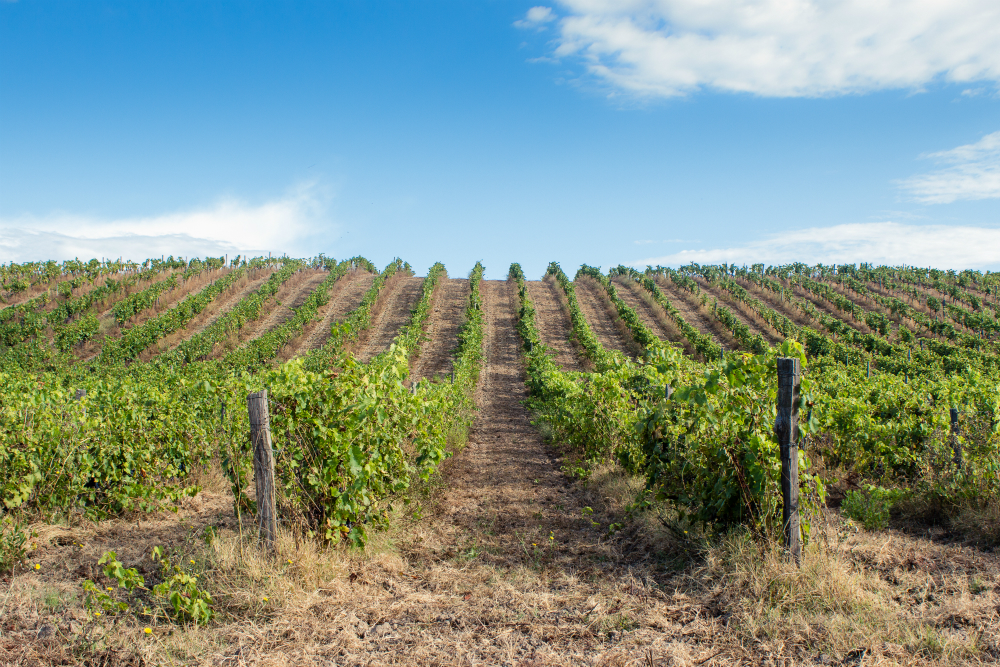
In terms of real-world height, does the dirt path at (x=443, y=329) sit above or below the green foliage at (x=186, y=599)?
above

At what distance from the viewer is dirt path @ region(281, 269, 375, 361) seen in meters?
29.9

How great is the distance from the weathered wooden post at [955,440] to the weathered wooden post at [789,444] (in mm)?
3149

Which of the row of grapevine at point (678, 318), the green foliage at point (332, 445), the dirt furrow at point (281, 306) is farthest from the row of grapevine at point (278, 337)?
the row of grapevine at point (678, 318)

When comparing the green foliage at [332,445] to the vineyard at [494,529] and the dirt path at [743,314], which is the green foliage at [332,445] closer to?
the vineyard at [494,529]

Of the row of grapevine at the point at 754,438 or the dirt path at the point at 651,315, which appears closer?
the row of grapevine at the point at 754,438

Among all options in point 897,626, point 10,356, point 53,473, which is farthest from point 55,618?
point 10,356

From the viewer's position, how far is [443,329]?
34500 mm

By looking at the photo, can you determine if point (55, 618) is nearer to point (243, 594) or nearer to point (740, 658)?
point (243, 594)

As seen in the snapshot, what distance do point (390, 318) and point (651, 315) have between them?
1758 centimetres

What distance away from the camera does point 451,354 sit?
1173 inches

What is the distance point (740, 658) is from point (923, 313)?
42.4 metres

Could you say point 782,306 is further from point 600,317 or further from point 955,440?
point 955,440

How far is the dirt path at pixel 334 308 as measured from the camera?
29.9 m

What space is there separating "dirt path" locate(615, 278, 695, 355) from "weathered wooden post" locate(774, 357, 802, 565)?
2537 centimetres
